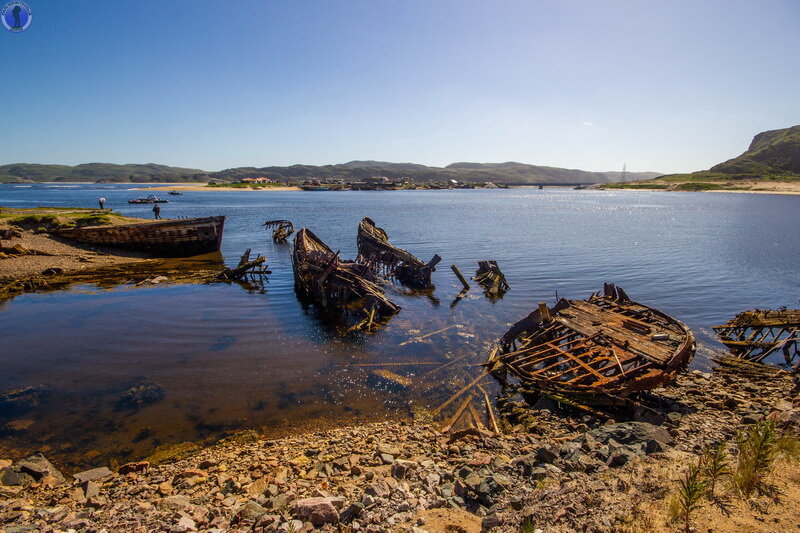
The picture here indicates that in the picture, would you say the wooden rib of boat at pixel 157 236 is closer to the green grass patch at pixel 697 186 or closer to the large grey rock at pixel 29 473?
the large grey rock at pixel 29 473

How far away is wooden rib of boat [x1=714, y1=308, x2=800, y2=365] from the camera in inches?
623

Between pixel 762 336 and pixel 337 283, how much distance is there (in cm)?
2045

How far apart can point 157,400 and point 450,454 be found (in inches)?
387

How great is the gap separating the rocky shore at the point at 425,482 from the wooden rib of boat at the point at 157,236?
101 feet

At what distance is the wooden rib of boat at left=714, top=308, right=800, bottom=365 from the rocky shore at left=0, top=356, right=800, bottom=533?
4.90 metres

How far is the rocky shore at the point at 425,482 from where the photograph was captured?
20.9ft

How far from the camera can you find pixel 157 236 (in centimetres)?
3612

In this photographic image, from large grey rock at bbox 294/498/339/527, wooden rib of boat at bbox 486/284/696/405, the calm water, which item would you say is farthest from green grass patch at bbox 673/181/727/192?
large grey rock at bbox 294/498/339/527

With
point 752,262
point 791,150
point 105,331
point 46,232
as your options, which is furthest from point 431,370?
point 791,150

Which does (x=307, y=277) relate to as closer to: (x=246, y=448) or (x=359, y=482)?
(x=246, y=448)

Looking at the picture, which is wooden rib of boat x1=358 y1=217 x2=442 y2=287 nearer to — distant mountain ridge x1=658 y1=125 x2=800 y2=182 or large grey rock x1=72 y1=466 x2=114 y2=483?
large grey rock x1=72 y1=466 x2=114 y2=483

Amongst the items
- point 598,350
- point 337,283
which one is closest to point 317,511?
point 598,350

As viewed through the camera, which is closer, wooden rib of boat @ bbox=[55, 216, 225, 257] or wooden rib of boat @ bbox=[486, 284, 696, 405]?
wooden rib of boat @ bbox=[486, 284, 696, 405]

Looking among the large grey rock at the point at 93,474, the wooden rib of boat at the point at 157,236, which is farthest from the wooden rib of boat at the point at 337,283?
the wooden rib of boat at the point at 157,236
